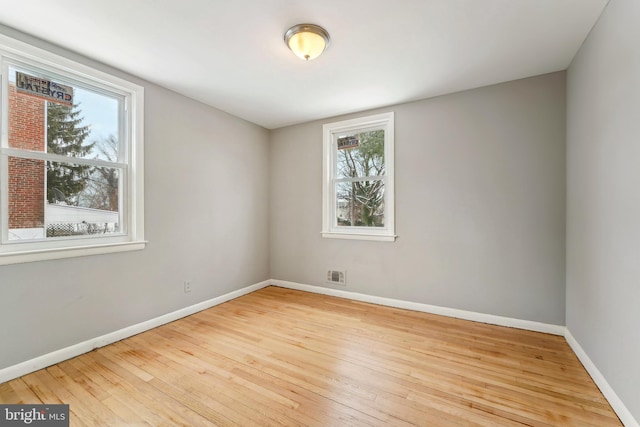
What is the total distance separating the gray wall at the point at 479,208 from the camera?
2.69 meters

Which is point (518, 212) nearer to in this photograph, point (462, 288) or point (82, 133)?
point (462, 288)

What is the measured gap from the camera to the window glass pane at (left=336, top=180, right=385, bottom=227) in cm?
370

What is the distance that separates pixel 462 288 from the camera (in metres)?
3.09

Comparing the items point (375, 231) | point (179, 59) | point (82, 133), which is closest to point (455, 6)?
point (179, 59)

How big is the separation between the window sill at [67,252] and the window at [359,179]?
7.71ft

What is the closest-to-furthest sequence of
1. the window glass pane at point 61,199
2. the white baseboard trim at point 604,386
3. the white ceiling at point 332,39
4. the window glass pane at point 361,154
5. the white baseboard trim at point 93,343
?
the white baseboard trim at point 604,386, the white ceiling at point 332,39, the white baseboard trim at point 93,343, the window glass pane at point 61,199, the window glass pane at point 361,154

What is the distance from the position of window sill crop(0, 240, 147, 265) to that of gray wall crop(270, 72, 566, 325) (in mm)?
2459

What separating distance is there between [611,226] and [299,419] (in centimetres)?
228

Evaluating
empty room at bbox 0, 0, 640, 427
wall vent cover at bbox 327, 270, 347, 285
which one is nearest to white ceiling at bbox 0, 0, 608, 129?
empty room at bbox 0, 0, 640, 427

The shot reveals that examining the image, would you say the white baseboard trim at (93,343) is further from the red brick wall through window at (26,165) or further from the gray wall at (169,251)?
the red brick wall through window at (26,165)

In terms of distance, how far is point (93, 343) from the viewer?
2.38m

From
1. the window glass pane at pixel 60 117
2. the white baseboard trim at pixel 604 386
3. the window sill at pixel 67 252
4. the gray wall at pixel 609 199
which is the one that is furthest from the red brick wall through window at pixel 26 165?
the white baseboard trim at pixel 604 386

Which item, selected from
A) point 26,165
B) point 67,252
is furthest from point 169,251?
point 26,165

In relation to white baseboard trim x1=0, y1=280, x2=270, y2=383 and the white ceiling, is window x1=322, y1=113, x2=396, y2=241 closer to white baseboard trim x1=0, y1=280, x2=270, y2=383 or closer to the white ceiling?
the white ceiling
